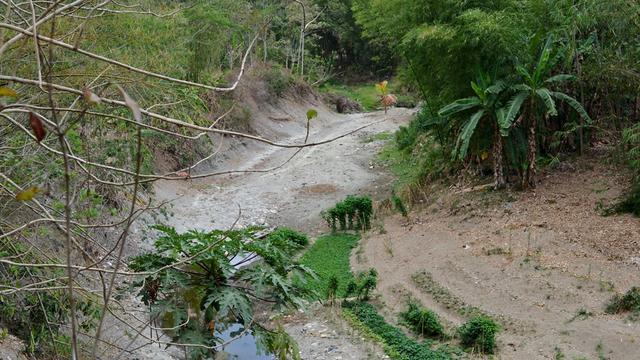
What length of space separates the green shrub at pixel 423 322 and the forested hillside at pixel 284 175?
0.02 meters

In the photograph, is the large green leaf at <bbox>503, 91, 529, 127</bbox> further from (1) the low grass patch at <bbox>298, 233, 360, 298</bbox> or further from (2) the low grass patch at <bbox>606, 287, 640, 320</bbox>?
(2) the low grass patch at <bbox>606, 287, 640, 320</bbox>

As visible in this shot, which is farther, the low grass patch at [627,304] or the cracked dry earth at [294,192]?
the cracked dry earth at [294,192]

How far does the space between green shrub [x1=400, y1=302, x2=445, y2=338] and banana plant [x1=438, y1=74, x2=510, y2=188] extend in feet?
12.5

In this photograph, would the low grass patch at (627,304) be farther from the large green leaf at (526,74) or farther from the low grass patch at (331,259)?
the large green leaf at (526,74)

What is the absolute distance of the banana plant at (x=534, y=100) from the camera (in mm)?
10609

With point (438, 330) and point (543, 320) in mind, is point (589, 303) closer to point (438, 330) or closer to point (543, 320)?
point (543, 320)

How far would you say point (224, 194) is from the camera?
50.0ft

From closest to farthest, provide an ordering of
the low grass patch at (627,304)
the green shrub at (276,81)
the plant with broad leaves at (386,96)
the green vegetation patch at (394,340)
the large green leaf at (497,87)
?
the green vegetation patch at (394,340) → the low grass patch at (627,304) → the large green leaf at (497,87) → the green shrub at (276,81) → the plant with broad leaves at (386,96)

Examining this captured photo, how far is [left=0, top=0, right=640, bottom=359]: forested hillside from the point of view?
5.23m

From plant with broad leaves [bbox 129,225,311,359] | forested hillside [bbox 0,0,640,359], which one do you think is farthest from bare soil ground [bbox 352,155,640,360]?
plant with broad leaves [bbox 129,225,311,359]

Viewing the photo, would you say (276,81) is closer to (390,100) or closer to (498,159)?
(390,100)

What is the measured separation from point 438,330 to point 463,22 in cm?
562

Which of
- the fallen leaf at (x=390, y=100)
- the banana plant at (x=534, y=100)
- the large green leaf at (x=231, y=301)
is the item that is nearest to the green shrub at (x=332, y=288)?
the large green leaf at (x=231, y=301)

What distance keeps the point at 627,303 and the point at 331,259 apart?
16.2 feet
